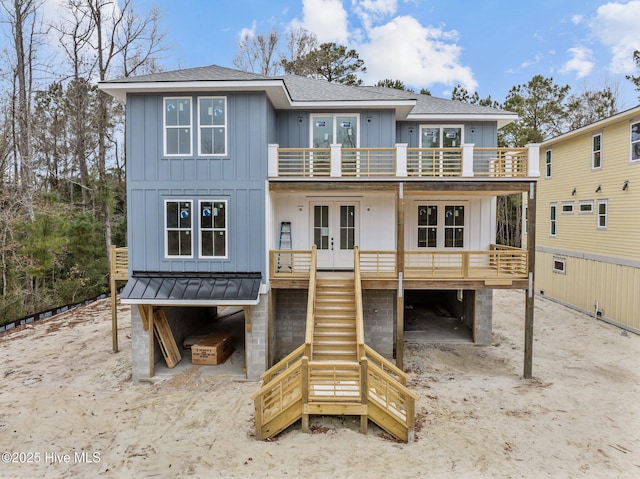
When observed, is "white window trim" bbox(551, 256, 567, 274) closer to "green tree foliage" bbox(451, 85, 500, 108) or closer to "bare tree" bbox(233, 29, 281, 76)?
"green tree foliage" bbox(451, 85, 500, 108)

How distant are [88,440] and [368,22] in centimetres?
3110

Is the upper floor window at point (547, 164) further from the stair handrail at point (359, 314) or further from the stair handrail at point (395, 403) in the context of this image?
the stair handrail at point (395, 403)

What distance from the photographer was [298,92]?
1275 cm

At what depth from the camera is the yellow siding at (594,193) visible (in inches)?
586

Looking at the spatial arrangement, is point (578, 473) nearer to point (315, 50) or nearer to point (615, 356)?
point (615, 356)

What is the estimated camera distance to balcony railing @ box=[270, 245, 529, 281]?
1085 centimetres

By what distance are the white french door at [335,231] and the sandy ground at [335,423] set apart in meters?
3.90

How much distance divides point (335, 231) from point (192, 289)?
500cm

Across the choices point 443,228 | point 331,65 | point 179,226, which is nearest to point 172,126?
point 179,226

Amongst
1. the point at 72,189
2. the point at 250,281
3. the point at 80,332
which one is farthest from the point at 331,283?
the point at 72,189

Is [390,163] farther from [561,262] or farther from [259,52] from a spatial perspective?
[259,52]

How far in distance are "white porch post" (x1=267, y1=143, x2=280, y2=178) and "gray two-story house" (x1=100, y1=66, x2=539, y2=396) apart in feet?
0.13

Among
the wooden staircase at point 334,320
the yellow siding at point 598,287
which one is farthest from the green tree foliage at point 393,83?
the wooden staircase at point 334,320

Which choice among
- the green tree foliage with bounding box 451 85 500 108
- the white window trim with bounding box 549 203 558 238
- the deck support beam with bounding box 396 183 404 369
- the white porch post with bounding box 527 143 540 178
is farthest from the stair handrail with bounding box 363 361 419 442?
the green tree foliage with bounding box 451 85 500 108
